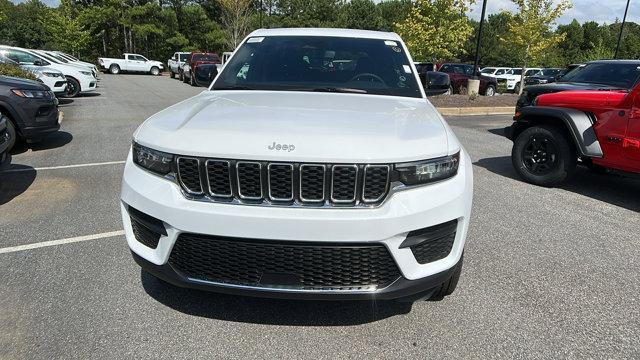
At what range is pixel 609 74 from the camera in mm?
8625

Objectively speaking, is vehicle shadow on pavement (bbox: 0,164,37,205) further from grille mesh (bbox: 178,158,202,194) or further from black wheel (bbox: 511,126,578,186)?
black wheel (bbox: 511,126,578,186)

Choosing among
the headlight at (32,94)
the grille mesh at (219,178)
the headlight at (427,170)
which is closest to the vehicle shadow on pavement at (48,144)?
the headlight at (32,94)

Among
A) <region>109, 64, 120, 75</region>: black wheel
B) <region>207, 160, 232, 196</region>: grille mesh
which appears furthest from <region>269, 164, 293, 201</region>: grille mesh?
<region>109, 64, 120, 75</region>: black wheel

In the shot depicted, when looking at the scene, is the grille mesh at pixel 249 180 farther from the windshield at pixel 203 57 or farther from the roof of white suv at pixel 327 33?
the windshield at pixel 203 57

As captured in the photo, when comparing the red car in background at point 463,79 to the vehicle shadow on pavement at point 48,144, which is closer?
the vehicle shadow on pavement at point 48,144

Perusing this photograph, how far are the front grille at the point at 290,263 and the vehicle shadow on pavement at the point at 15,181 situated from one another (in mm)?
3721

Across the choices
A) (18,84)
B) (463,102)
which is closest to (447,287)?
(18,84)

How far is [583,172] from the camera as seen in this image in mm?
6887

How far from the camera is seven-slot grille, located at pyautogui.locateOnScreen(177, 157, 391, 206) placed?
2191mm

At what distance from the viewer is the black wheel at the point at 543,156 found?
5.64 m

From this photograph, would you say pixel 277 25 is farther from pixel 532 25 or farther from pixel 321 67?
pixel 321 67

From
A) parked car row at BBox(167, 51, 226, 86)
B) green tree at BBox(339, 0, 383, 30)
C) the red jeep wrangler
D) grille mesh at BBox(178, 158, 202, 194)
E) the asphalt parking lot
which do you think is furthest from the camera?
green tree at BBox(339, 0, 383, 30)

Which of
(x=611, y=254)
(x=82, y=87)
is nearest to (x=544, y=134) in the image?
(x=611, y=254)

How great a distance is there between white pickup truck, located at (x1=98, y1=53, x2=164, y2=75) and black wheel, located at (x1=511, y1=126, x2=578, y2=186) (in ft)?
110
